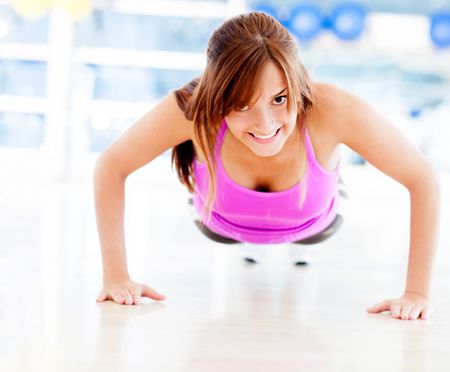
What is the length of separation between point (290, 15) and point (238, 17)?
2771 millimetres

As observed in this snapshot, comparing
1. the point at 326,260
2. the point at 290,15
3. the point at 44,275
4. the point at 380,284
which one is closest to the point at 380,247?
the point at 326,260

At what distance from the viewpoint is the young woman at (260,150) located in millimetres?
1062

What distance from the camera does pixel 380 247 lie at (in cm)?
203

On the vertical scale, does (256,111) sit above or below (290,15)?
below

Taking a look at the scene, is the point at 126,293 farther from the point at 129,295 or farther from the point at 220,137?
the point at 220,137

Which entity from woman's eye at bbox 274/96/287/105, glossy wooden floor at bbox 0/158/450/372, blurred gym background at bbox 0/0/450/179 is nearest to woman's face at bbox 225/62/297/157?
woman's eye at bbox 274/96/287/105

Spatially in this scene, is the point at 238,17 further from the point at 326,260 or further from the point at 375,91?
the point at 375,91

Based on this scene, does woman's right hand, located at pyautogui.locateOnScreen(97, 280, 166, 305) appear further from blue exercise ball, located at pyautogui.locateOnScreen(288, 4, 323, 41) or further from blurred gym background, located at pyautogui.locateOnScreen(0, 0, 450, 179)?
blue exercise ball, located at pyautogui.locateOnScreen(288, 4, 323, 41)

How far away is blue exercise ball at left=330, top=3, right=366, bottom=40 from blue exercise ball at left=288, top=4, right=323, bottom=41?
3.7 inches

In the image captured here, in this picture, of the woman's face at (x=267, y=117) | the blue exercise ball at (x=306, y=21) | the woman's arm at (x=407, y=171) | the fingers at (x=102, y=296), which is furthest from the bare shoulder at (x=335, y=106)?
the blue exercise ball at (x=306, y=21)

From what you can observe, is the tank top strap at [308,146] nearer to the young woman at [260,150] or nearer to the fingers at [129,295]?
the young woman at [260,150]

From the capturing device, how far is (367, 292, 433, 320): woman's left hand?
1226 mm

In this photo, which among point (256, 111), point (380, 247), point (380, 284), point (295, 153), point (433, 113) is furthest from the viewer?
point (433, 113)

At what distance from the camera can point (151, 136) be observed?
1.25 meters
